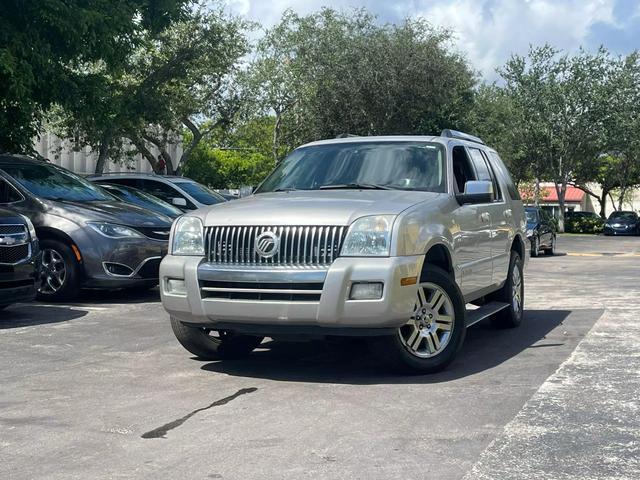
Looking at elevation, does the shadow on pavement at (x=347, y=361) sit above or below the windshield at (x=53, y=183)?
below

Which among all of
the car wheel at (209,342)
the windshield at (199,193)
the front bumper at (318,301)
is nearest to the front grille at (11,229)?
the car wheel at (209,342)

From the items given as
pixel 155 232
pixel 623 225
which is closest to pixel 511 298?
pixel 155 232

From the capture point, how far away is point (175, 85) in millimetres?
35750

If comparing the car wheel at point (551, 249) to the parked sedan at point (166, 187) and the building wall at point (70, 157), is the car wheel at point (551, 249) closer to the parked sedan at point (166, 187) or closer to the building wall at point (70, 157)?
the parked sedan at point (166, 187)

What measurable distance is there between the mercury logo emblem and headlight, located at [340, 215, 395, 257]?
18.4 inches

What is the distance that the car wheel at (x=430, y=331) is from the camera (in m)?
6.66

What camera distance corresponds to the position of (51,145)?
44.1 meters

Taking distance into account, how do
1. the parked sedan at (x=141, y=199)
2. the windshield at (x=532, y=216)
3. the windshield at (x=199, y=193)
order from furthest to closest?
the windshield at (x=532, y=216) < the windshield at (x=199, y=193) < the parked sedan at (x=141, y=199)

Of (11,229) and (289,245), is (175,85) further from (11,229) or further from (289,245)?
(289,245)

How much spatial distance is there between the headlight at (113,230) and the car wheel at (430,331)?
525 centimetres

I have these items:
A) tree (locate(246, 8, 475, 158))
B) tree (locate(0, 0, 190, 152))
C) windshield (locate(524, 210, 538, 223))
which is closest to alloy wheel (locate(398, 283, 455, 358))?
tree (locate(0, 0, 190, 152))

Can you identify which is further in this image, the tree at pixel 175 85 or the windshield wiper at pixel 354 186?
the tree at pixel 175 85

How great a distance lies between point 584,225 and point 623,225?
6.88 meters

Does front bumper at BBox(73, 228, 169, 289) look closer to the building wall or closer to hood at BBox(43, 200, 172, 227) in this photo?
hood at BBox(43, 200, 172, 227)
